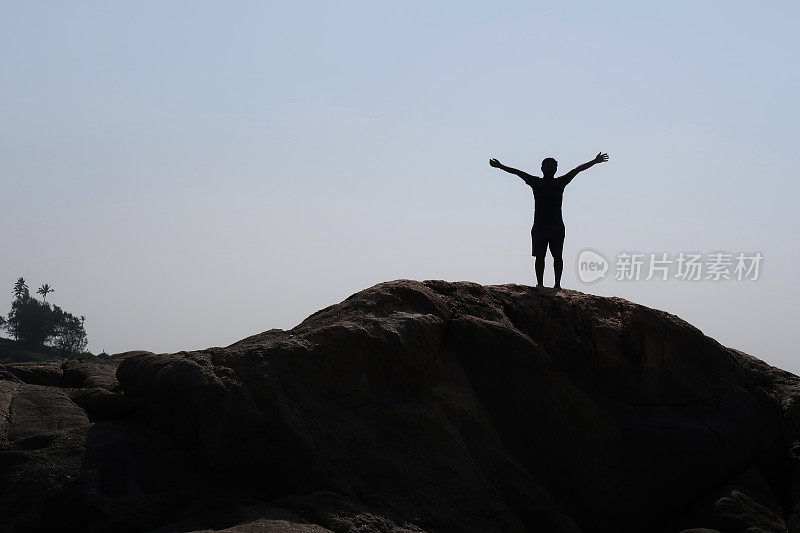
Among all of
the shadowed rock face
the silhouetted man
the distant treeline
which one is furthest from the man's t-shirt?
the distant treeline

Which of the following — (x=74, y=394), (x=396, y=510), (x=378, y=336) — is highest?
(x=378, y=336)

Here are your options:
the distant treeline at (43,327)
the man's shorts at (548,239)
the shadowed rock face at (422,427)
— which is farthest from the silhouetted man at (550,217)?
the distant treeline at (43,327)

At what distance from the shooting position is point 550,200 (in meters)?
10.3

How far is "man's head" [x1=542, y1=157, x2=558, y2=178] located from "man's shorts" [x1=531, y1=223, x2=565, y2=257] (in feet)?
1.87

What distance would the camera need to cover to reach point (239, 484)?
667 centimetres

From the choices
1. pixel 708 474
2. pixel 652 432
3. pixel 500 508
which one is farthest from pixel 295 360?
pixel 708 474

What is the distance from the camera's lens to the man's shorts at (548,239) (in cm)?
1026

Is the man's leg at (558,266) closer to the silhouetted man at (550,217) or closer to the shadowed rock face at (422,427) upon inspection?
the silhouetted man at (550,217)

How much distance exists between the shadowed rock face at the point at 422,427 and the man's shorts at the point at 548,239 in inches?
33.5

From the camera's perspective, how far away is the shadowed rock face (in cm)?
661

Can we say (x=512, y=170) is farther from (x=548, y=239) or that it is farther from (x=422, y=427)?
(x=422, y=427)

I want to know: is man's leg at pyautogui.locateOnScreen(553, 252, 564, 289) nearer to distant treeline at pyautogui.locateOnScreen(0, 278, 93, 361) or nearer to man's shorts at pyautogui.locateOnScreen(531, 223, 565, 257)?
man's shorts at pyautogui.locateOnScreen(531, 223, 565, 257)

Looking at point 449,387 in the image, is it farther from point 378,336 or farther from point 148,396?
point 148,396

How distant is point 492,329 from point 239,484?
2815 mm
